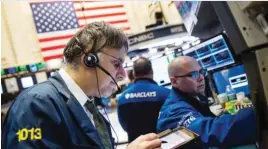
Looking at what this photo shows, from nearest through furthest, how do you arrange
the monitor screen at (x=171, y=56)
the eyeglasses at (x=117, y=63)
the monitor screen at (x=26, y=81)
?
1. the eyeglasses at (x=117, y=63)
2. the monitor screen at (x=171, y=56)
3. the monitor screen at (x=26, y=81)

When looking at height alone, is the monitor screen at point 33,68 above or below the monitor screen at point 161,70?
above

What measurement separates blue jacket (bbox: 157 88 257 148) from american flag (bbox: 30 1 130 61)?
19.4 feet

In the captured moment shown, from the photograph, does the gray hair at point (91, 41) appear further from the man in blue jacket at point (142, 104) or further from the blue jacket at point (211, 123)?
the man in blue jacket at point (142, 104)

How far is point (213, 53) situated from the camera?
3123 mm

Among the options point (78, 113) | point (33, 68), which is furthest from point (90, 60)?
point (33, 68)

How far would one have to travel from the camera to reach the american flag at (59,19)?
24.7 ft

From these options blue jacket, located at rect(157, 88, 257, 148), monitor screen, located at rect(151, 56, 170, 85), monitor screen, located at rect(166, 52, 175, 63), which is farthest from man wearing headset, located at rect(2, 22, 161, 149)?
monitor screen, located at rect(151, 56, 170, 85)

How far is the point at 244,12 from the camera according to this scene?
1049 mm

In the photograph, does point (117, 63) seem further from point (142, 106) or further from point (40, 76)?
point (40, 76)

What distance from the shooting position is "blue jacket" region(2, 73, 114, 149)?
38.9 inches

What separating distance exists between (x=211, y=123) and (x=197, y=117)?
0.19 meters

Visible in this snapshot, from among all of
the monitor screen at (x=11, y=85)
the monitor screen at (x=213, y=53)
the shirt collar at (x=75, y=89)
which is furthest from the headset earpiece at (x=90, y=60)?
the monitor screen at (x=11, y=85)

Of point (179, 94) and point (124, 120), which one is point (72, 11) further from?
point (179, 94)

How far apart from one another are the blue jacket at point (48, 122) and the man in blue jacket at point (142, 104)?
184 cm
